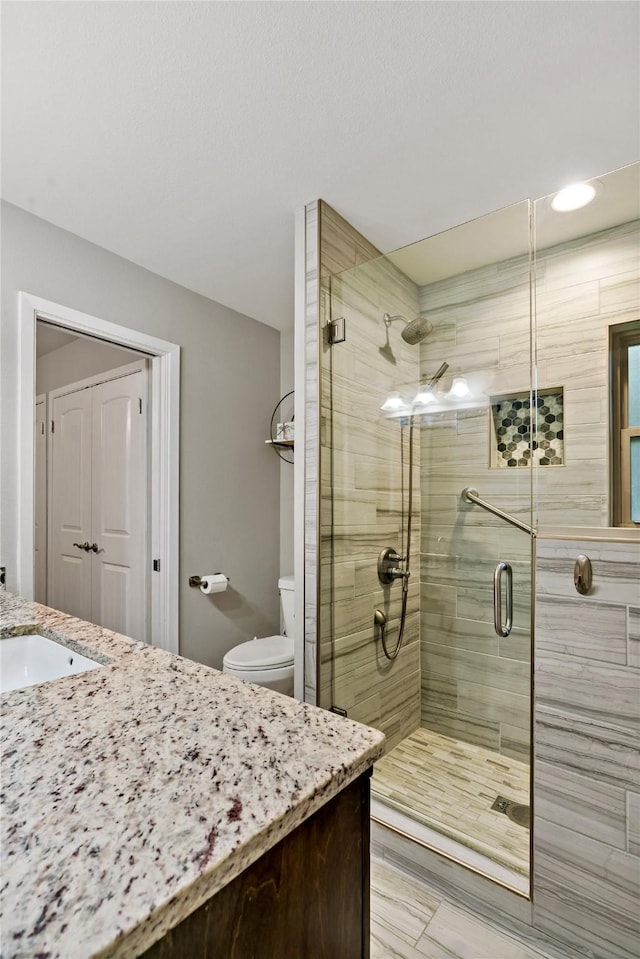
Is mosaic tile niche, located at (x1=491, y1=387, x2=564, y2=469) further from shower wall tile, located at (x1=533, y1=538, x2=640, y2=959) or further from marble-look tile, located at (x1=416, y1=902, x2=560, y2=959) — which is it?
marble-look tile, located at (x1=416, y1=902, x2=560, y2=959)

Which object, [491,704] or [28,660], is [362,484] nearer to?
[491,704]

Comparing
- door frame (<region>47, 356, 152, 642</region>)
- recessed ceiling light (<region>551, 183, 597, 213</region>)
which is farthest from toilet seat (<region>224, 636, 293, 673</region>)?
recessed ceiling light (<region>551, 183, 597, 213</region>)

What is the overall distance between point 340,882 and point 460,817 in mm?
1397

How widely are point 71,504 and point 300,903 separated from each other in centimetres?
340

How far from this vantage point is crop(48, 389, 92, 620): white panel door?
3.27m

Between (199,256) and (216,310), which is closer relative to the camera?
(199,256)

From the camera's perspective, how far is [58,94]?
147 cm

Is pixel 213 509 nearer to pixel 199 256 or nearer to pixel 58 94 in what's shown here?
pixel 199 256

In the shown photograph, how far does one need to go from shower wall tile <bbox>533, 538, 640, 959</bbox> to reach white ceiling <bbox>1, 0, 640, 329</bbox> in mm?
1331

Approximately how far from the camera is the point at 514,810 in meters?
1.63

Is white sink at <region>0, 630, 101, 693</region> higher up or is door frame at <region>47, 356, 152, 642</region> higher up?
door frame at <region>47, 356, 152, 642</region>

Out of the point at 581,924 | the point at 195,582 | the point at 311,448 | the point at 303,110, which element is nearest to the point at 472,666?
the point at 581,924

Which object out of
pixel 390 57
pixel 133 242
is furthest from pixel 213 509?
pixel 390 57

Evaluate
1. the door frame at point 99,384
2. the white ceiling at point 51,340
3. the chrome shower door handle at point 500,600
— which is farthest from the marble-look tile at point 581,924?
the white ceiling at point 51,340
